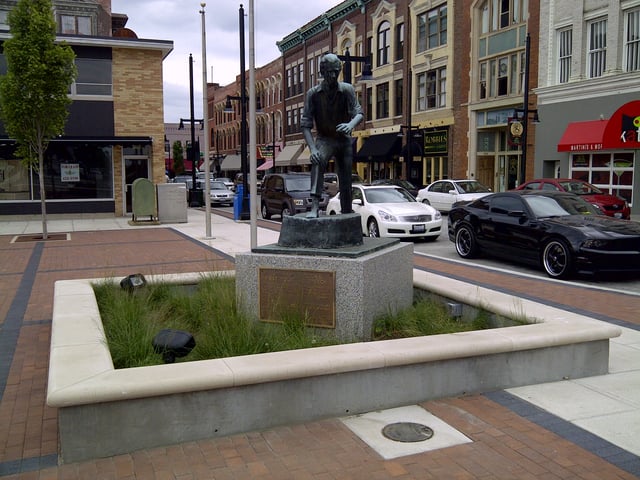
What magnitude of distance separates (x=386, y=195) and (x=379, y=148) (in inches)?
1001

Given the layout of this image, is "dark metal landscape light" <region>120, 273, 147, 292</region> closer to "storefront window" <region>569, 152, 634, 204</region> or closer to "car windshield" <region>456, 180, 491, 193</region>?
"car windshield" <region>456, 180, 491, 193</region>

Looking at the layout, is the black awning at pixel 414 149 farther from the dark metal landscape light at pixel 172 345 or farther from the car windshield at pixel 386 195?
the dark metal landscape light at pixel 172 345

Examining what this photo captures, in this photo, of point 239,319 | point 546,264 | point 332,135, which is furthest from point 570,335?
point 546,264

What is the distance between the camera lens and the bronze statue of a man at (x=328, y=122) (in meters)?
7.46

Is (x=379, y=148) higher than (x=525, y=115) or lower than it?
lower

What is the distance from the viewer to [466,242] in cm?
1452

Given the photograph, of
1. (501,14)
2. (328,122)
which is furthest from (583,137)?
(328,122)

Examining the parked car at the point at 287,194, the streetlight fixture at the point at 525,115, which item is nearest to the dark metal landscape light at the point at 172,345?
the parked car at the point at 287,194

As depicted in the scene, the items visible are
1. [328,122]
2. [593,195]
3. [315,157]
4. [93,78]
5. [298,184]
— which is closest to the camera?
[315,157]

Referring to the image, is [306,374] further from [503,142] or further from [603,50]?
[503,142]

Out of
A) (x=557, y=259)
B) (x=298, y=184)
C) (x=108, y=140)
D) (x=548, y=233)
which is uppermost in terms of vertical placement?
(x=108, y=140)

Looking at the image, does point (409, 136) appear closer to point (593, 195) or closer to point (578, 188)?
point (578, 188)

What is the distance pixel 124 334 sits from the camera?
5.76 metres

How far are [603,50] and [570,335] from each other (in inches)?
963
